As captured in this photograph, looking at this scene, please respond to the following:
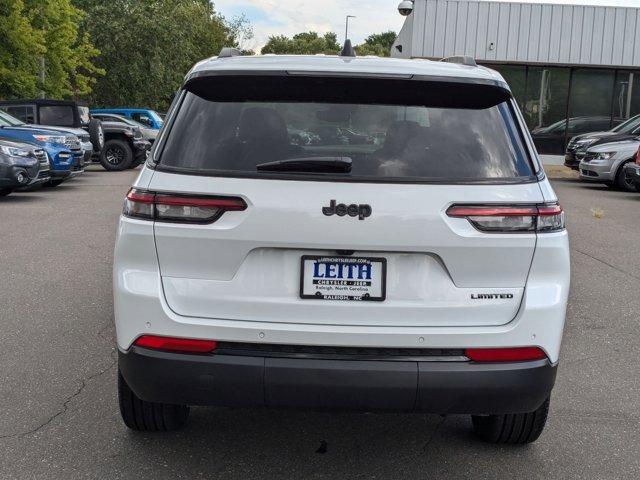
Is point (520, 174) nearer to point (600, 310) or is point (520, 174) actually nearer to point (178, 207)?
point (178, 207)

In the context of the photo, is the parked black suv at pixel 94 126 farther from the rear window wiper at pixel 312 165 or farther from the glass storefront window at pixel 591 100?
the rear window wiper at pixel 312 165

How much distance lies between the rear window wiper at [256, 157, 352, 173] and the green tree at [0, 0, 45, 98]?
26.9 metres

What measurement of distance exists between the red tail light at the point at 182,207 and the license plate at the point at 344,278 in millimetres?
353

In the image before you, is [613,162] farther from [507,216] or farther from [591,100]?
[507,216]

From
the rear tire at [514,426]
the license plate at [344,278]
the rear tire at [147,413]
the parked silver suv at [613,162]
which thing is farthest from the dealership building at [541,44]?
the license plate at [344,278]

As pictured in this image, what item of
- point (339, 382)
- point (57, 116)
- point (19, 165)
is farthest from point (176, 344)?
point (57, 116)

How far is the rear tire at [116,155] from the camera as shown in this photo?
71.3ft

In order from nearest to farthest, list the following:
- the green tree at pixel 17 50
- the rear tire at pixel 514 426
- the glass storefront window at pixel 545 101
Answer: the rear tire at pixel 514 426
the green tree at pixel 17 50
the glass storefront window at pixel 545 101

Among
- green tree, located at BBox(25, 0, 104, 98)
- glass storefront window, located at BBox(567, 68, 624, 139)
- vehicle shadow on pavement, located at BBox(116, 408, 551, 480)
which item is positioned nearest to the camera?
vehicle shadow on pavement, located at BBox(116, 408, 551, 480)

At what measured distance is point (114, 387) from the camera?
452 cm

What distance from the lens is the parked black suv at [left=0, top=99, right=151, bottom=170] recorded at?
→ 739 inches

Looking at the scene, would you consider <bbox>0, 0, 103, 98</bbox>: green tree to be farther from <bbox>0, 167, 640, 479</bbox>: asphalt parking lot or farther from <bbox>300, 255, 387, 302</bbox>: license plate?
<bbox>300, 255, 387, 302</bbox>: license plate

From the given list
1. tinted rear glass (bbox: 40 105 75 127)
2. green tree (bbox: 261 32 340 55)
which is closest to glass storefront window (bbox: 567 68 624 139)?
tinted rear glass (bbox: 40 105 75 127)

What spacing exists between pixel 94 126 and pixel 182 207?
667 inches
